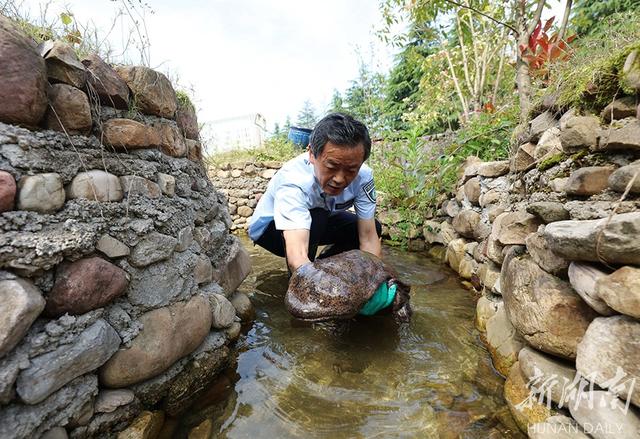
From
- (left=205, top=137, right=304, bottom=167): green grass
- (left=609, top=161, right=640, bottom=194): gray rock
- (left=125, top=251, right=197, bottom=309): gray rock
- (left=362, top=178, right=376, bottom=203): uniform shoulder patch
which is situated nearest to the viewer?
(left=609, top=161, right=640, bottom=194): gray rock

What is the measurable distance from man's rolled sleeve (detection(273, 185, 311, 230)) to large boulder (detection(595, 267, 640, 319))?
1.33 meters

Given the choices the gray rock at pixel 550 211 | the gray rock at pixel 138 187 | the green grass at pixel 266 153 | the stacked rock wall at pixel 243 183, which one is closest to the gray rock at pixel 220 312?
the gray rock at pixel 138 187

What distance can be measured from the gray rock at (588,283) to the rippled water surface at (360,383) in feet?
2.00

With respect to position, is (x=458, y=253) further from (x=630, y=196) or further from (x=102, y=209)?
(x=102, y=209)

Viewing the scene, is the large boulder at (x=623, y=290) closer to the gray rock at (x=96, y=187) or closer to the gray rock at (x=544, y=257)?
the gray rock at (x=544, y=257)

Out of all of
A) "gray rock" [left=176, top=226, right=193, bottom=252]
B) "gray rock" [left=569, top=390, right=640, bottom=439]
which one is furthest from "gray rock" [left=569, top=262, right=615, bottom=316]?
"gray rock" [left=176, top=226, right=193, bottom=252]

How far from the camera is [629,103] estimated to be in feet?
4.30

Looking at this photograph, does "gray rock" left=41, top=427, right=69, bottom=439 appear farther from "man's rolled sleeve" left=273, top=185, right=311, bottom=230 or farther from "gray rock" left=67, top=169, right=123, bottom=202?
"man's rolled sleeve" left=273, top=185, right=311, bottom=230

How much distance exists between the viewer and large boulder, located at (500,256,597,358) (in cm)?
124

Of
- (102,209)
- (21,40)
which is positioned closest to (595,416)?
(102,209)

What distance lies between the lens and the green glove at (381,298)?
5.48ft

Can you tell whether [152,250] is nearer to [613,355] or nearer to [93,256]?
[93,256]

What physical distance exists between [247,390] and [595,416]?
1.39 m

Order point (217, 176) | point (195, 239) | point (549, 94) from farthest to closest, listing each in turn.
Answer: point (217, 176) < point (549, 94) < point (195, 239)
